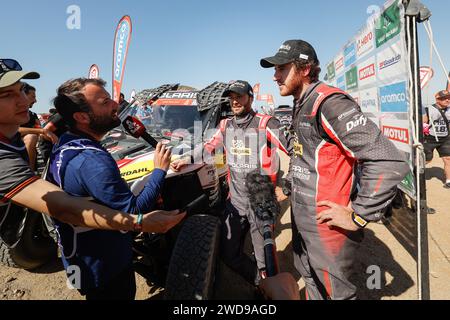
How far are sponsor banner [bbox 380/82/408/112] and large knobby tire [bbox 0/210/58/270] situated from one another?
4.01 metres

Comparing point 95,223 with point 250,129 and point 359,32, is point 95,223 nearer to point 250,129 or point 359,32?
point 250,129

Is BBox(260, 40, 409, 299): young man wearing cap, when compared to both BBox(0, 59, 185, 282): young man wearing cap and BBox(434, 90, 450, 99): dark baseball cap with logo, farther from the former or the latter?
BBox(434, 90, 450, 99): dark baseball cap with logo

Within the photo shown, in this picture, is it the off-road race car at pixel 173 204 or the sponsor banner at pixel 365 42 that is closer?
the off-road race car at pixel 173 204

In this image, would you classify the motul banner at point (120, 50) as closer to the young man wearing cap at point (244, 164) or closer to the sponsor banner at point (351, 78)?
the young man wearing cap at point (244, 164)

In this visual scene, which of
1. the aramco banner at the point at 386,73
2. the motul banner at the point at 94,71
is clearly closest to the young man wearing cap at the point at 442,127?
the aramco banner at the point at 386,73

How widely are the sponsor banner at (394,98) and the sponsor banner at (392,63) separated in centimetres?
9

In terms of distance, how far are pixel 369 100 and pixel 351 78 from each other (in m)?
0.83

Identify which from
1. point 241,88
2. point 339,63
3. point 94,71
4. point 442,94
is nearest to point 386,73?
point 241,88

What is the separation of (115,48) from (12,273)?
5879 millimetres

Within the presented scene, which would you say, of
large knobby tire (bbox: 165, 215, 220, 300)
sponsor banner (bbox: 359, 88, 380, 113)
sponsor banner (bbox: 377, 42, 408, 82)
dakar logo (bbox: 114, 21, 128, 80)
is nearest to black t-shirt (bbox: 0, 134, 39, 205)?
large knobby tire (bbox: 165, 215, 220, 300)

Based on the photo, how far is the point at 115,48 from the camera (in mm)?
6906

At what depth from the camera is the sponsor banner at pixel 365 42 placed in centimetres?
284

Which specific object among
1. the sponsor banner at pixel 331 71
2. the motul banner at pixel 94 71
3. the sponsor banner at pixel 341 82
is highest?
the motul banner at pixel 94 71
